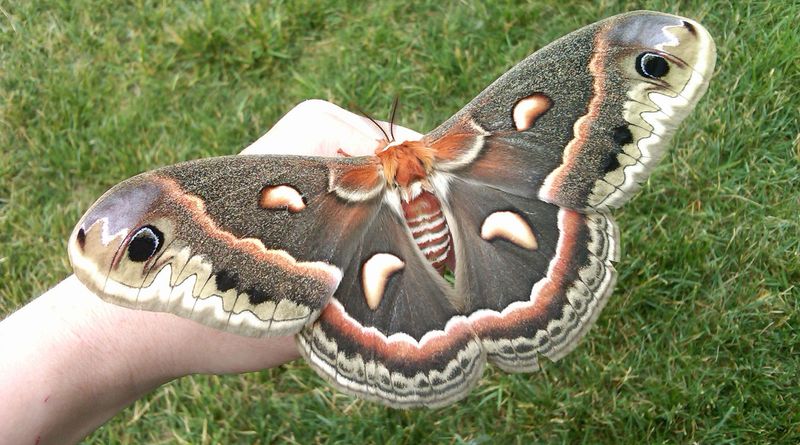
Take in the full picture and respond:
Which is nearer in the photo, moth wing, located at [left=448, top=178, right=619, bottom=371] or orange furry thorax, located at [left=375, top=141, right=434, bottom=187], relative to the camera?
moth wing, located at [left=448, top=178, right=619, bottom=371]

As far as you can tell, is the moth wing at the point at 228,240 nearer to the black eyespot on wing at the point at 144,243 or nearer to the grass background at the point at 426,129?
the black eyespot on wing at the point at 144,243

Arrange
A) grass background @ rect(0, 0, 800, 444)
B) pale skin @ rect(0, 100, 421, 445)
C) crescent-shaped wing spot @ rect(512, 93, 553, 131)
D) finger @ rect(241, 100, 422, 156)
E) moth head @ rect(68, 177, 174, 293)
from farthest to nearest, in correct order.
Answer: grass background @ rect(0, 0, 800, 444)
finger @ rect(241, 100, 422, 156)
pale skin @ rect(0, 100, 421, 445)
crescent-shaped wing spot @ rect(512, 93, 553, 131)
moth head @ rect(68, 177, 174, 293)

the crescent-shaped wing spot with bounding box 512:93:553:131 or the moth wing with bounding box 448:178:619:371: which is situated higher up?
the crescent-shaped wing spot with bounding box 512:93:553:131

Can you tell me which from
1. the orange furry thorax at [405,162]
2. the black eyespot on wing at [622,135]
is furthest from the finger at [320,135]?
the black eyespot on wing at [622,135]

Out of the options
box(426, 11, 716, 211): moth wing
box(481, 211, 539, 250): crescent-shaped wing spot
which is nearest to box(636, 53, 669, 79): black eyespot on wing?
box(426, 11, 716, 211): moth wing

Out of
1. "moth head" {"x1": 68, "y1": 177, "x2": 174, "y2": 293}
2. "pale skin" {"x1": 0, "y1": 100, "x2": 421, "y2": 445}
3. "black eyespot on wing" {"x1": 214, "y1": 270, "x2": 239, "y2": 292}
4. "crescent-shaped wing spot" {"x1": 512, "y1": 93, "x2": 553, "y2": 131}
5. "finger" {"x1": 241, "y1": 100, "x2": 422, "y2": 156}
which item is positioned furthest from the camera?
"finger" {"x1": 241, "y1": 100, "x2": 422, "y2": 156}

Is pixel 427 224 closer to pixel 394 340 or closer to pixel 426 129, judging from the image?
pixel 394 340

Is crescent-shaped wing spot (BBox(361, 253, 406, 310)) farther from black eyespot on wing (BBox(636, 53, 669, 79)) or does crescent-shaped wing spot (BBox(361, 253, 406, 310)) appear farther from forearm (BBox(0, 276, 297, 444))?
black eyespot on wing (BBox(636, 53, 669, 79))
